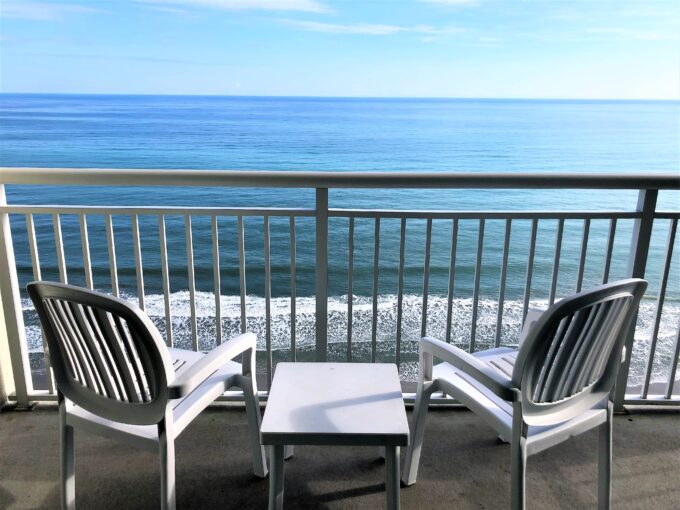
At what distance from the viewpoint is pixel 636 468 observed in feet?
7.22

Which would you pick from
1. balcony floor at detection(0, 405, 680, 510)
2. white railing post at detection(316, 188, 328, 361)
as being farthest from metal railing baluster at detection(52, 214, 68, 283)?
white railing post at detection(316, 188, 328, 361)

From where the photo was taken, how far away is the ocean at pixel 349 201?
18.7 feet

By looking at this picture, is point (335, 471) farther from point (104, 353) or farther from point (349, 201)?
point (349, 201)

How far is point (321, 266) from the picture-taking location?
92.8 inches

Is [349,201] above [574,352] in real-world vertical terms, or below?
below

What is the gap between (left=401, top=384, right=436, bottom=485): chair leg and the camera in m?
1.97

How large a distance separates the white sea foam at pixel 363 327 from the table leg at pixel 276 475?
2490 millimetres

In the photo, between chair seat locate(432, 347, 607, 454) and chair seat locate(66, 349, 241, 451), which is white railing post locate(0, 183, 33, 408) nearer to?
chair seat locate(66, 349, 241, 451)

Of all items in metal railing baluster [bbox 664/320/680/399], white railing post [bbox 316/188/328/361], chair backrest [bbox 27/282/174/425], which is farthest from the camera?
metal railing baluster [bbox 664/320/680/399]

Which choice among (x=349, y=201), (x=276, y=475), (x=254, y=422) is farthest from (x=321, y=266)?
(x=349, y=201)

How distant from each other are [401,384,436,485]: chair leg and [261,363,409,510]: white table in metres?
0.18

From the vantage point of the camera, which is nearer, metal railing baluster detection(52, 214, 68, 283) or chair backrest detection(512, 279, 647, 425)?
chair backrest detection(512, 279, 647, 425)

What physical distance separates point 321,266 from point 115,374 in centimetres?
101

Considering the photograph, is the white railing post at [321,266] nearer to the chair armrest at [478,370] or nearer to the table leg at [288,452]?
the table leg at [288,452]
